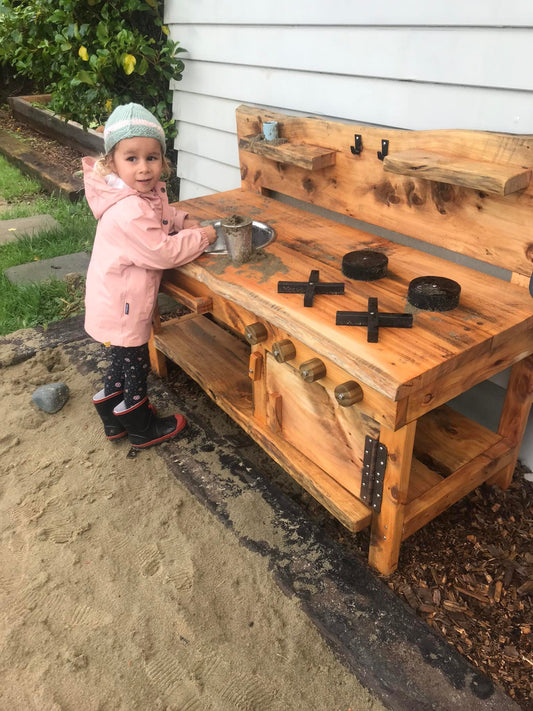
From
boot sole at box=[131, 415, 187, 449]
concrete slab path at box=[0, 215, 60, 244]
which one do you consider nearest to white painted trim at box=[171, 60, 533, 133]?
boot sole at box=[131, 415, 187, 449]

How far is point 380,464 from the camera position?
1.94 meters

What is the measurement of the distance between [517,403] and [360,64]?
175cm

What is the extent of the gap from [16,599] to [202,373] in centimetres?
130

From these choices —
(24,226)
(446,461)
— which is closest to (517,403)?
(446,461)

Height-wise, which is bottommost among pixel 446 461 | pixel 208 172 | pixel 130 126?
pixel 446 461

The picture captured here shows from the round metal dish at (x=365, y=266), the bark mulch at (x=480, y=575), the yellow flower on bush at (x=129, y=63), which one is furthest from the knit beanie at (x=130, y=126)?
the yellow flower on bush at (x=129, y=63)

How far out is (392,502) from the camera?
6.48 ft

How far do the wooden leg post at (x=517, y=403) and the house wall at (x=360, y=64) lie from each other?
23 centimetres

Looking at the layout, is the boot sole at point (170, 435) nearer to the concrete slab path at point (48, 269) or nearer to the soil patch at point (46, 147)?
the concrete slab path at point (48, 269)

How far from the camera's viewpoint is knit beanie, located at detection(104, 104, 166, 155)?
237 centimetres

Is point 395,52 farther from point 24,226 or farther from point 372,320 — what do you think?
point 24,226

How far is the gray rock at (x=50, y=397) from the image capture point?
321 cm

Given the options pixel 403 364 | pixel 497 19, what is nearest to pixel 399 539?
pixel 403 364

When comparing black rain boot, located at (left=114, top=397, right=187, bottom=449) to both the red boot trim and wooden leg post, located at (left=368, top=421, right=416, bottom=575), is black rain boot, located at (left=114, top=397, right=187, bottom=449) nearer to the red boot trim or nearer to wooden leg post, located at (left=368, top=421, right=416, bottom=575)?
the red boot trim
